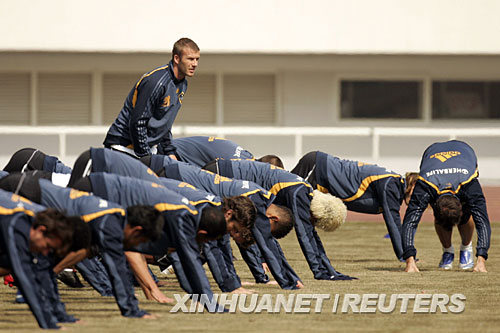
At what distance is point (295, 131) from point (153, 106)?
13.0m

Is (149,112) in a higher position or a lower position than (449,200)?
higher

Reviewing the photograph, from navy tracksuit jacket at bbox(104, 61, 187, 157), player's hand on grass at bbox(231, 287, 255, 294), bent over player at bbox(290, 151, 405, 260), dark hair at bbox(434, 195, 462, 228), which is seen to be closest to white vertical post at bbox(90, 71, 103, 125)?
bent over player at bbox(290, 151, 405, 260)

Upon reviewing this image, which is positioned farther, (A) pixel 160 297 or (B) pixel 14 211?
(A) pixel 160 297

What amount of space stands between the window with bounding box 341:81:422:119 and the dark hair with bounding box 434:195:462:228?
44.9 ft

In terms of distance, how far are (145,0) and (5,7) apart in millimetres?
3000

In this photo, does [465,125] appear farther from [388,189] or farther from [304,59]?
[388,189]

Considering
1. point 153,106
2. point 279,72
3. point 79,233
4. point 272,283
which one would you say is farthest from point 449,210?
point 279,72

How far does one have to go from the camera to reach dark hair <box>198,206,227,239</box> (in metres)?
7.64

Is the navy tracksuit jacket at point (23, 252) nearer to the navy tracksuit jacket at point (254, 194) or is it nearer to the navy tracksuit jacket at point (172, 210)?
the navy tracksuit jacket at point (172, 210)

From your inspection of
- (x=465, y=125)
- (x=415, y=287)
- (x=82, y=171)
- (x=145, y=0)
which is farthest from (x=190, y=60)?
(x=465, y=125)

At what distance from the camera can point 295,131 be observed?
74.7 feet

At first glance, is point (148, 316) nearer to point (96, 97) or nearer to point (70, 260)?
point (70, 260)

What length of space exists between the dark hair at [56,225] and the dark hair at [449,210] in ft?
14.9

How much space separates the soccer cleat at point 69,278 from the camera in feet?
29.7
